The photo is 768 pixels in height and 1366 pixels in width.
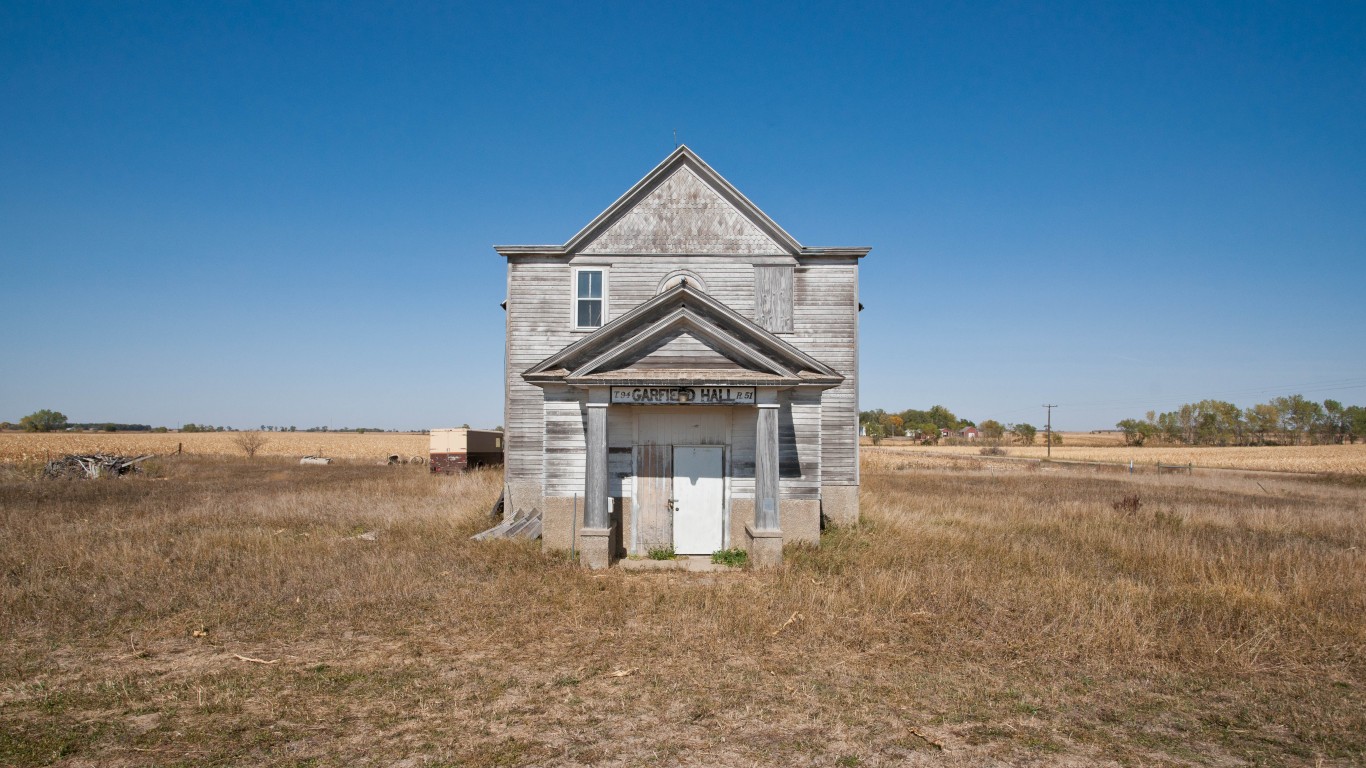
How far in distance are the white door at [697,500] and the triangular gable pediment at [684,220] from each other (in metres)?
5.93

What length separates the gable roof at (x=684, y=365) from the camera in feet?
41.6

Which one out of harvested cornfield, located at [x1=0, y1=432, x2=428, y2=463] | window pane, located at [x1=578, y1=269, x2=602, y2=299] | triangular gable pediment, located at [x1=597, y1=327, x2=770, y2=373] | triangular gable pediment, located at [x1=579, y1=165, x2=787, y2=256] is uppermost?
triangular gable pediment, located at [x1=579, y1=165, x2=787, y2=256]

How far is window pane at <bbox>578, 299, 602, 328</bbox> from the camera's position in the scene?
1692 cm

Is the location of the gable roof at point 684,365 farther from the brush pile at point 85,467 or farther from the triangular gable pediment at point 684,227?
the brush pile at point 85,467

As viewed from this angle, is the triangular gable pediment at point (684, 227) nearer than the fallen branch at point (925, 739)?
No

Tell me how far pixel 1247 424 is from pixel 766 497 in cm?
13304

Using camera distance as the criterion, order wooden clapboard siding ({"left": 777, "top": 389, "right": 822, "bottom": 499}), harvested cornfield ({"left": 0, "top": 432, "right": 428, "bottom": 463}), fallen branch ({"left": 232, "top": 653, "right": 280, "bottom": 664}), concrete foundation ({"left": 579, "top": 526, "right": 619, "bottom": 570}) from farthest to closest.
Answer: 1. harvested cornfield ({"left": 0, "top": 432, "right": 428, "bottom": 463})
2. wooden clapboard siding ({"left": 777, "top": 389, "right": 822, "bottom": 499})
3. concrete foundation ({"left": 579, "top": 526, "right": 619, "bottom": 570})
4. fallen branch ({"left": 232, "top": 653, "right": 280, "bottom": 664})

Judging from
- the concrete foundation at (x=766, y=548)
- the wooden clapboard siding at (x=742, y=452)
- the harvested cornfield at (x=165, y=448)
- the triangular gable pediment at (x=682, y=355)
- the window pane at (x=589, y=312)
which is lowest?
the harvested cornfield at (x=165, y=448)

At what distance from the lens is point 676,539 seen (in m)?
13.6

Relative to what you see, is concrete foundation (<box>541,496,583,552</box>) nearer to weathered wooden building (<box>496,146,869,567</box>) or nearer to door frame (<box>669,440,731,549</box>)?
weathered wooden building (<box>496,146,869,567</box>)

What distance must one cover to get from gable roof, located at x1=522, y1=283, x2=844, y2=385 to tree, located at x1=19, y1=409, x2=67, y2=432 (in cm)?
16113

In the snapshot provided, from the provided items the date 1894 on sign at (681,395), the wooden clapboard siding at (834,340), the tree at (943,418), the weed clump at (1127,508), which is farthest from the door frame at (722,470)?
the tree at (943,418)

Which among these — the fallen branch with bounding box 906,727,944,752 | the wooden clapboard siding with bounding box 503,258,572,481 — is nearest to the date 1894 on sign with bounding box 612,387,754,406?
the wooden clapboard siding with bounding box 503,258,572,481

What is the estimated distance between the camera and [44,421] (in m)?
130
